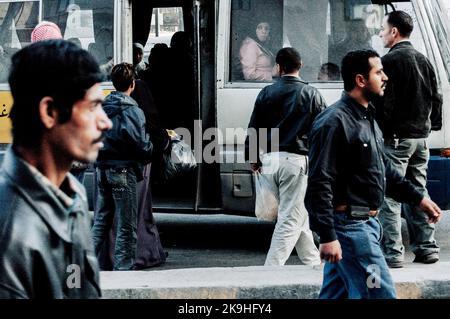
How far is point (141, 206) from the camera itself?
26.5 feet

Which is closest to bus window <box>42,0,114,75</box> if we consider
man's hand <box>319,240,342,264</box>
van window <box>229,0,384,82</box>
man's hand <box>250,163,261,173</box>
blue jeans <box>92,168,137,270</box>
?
van window <box>229,0,384,82</box>

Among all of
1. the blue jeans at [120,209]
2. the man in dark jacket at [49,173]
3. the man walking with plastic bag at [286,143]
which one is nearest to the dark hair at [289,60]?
the man walking with plastic bag at [286,143]

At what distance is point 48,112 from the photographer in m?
2.46

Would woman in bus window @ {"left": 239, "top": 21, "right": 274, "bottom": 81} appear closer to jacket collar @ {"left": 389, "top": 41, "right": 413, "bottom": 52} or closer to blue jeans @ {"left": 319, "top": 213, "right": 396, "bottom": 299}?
jacket collar @ {"left": 389, "top": 41, "right": 413, "bottom": 52}

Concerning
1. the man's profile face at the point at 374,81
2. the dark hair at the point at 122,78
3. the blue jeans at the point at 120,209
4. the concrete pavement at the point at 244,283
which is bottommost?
the concrete pavement at the point at 244,283

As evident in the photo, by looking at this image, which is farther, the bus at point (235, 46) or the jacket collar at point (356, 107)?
the bus at point (235, 46)

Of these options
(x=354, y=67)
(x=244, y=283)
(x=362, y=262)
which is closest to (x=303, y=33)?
(x=244, y=283)

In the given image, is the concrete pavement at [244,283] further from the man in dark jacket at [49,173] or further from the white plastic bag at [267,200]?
the man in dark jacket at [49,173]

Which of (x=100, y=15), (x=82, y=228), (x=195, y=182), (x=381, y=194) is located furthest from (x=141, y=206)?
(x=82, y=228)

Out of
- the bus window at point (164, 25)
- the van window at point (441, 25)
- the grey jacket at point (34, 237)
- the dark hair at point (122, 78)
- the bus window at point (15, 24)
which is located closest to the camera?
the grey jacket at point (34, 237)

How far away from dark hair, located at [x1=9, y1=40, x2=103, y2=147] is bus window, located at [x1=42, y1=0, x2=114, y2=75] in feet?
20.9

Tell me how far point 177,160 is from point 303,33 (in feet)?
5.00

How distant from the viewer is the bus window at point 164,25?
11.1 metres
